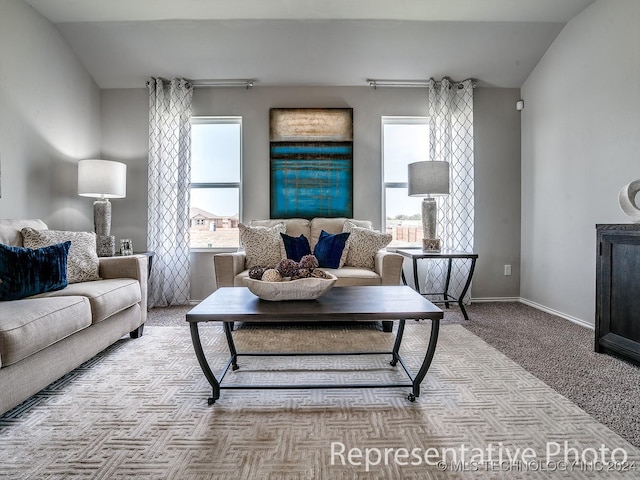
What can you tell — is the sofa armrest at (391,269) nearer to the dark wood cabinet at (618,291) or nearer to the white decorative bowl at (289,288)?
the white decorative bowl at (289,288)

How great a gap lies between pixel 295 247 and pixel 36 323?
200 centimetres

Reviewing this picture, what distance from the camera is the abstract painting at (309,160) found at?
382cm

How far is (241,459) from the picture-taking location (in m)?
1.26

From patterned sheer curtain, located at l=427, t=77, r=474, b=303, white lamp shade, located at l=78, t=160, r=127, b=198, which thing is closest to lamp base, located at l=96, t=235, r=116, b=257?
white lamp shade, located at l=78, t=160, r=127, b=198

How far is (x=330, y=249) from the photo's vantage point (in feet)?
10.5

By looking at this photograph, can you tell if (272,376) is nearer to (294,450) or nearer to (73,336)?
(294,450)

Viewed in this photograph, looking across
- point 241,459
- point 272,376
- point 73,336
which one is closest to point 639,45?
point 272,376

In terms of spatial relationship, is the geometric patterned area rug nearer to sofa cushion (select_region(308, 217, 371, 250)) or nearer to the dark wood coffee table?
the dark wood coffee table

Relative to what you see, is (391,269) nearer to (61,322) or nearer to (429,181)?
(429,181)

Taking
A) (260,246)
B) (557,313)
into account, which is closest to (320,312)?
(260,246)

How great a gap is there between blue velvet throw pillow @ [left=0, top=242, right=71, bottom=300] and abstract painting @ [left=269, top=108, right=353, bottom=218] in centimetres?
208

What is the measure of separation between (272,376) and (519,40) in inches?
153

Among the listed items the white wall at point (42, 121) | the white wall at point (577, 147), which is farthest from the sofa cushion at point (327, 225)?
the white wall at point (42, 121)

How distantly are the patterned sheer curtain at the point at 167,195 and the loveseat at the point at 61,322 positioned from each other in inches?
41.5
